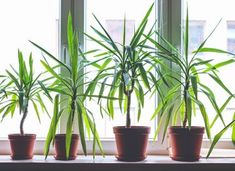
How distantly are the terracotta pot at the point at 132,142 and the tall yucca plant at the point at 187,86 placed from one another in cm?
15

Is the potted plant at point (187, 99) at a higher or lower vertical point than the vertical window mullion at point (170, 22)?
lower

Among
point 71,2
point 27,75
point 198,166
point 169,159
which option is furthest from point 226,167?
point 71,2

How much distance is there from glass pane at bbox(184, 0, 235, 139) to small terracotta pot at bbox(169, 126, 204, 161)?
31 centimetres

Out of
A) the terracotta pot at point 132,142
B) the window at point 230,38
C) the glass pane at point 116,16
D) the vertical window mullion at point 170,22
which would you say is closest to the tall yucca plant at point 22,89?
the glass pane at point 116,16

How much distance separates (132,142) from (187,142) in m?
0.29

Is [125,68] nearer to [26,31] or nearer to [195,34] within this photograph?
[195,34]

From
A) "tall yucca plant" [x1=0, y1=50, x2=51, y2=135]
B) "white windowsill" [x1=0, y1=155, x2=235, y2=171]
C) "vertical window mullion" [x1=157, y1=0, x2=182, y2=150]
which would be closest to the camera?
"white windowsill" [x1=0, y1=155, x2=235, y2=171]

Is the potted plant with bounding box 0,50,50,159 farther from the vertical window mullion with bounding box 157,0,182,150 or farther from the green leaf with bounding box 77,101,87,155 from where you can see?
the vertical window mullion with bounding box 157,0,182,150

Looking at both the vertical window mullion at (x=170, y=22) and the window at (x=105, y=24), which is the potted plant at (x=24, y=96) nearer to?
the window at (x=105, y=24)

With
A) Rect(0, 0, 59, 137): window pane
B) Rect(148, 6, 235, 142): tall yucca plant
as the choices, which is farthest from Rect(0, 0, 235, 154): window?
Rect(148, 6, 235, 142): tall yucca plant

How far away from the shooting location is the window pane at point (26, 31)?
231 centimetres

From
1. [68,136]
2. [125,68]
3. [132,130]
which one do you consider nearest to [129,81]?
[125,68]

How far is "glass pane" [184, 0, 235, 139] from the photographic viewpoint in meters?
2.30

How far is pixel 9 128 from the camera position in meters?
2.31
